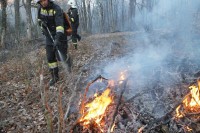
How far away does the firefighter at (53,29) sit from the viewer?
6.35 metres

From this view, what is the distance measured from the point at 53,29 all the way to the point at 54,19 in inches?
12.0

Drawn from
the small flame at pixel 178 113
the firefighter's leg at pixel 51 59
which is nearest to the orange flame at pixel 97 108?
the small flame at pixel 178 113

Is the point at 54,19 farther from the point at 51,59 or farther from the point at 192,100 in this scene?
the point at 192,100

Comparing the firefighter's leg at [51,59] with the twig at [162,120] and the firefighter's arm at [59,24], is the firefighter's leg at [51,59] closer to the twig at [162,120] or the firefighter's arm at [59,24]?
the firefighter's arm at [59,24]

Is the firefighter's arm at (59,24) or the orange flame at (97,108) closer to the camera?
the orange flame at (97,108)

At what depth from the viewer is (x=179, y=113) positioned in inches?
178

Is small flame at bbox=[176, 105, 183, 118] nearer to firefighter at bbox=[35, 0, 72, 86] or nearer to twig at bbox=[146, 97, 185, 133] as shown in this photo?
twig at bbox=[146, 97, 185, 133]

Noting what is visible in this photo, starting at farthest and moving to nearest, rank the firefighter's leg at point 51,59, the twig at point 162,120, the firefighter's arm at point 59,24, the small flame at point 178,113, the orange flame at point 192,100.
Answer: the firefighter's leg at point 51,59 < the firefighter's arm at point 59,24 < the orange flame at point 192,100 < the small flame at point 178,113 < the twig at point 162,120

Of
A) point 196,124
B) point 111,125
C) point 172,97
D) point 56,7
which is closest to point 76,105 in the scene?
point 111,125

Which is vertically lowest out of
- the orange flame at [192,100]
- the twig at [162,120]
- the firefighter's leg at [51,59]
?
the twig at [162,120]

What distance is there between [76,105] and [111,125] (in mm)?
1407

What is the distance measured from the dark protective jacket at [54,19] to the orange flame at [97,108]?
A: 2.38 meters

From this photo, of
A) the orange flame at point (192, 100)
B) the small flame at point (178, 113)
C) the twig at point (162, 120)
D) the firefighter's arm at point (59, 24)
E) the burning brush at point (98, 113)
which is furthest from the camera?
the firefighter's arm at point (59, 24)

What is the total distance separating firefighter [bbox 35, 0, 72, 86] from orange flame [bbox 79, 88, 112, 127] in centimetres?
222
